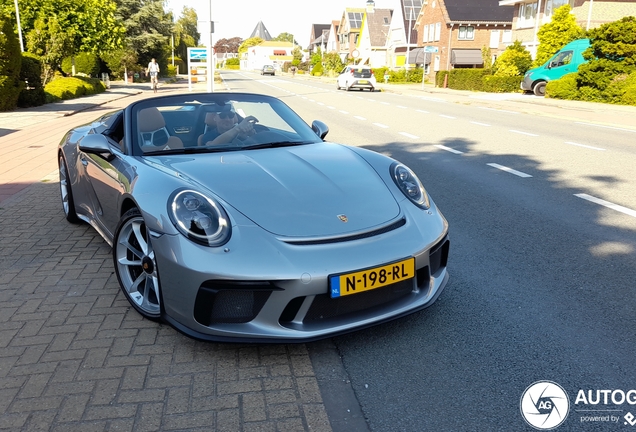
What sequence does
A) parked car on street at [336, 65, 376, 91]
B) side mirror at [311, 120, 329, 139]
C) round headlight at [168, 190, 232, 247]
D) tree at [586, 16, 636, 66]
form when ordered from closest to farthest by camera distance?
round headlight at [168, 190, 232, 247] → side mirror at [311, 120, 329, 139] → tree at [586, 16, 636, 66] → parked car on street at [336, 65, 376, 91]

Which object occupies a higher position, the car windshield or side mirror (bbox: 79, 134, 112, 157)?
the car windshield

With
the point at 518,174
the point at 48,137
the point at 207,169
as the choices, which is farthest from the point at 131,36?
the point at 207,169

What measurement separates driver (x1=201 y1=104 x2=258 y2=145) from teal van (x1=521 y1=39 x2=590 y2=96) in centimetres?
2391

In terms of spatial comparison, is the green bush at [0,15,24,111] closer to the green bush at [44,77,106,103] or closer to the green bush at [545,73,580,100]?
the green bush at [44,77,106,103]

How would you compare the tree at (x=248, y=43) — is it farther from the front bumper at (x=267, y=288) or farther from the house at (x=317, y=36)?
the front bumper at (x=267, y=288)

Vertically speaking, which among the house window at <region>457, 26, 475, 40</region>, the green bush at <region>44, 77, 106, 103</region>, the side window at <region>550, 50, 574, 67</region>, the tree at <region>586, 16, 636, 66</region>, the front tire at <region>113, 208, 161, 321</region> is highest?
the house window at <region>457, 26, 475, 40</region>

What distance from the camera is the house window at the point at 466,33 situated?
52969 mm

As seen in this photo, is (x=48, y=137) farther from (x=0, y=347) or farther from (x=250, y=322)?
(x=250, y=322)

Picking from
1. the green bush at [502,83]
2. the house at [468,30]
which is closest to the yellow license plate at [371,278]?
the green bush at [502,83]

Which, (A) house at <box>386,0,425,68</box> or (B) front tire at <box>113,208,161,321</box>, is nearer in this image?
(B) front tire at <box>113,208,161,321</box>

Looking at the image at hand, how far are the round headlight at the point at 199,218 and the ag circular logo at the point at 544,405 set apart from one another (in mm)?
1590

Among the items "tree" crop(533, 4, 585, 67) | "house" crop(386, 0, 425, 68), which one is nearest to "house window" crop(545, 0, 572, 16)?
"tree" crop(533, 4, 585, 67)

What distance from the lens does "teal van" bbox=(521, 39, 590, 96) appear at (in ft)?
82.4

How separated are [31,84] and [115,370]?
66.5 feet
